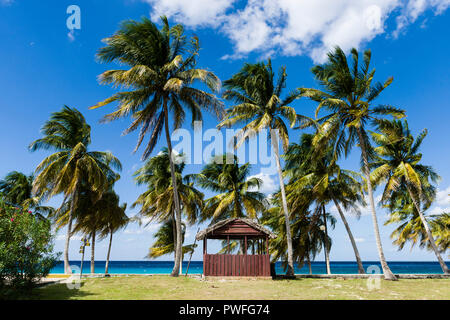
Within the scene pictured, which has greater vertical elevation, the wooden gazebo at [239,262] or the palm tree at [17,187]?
the palm tree at [17,187]

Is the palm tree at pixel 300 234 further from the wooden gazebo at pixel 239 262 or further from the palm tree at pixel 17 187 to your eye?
the palm tree at pixel 17 187

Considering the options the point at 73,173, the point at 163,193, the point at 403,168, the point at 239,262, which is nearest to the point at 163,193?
the point at 163,193

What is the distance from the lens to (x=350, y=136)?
1916 centimetres

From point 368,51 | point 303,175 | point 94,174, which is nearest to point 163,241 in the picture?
point 94,174

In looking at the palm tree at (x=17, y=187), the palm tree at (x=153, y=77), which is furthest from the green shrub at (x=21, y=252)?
the palm tree at (x=17, y=187)

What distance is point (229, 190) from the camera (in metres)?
28.8

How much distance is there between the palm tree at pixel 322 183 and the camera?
76.0 feet

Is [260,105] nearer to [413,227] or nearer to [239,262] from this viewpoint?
[239,262]

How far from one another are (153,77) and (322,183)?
14.7 m

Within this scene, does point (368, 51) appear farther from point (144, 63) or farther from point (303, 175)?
point (144, 63)

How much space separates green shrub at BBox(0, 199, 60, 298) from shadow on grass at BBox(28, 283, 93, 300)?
493mm

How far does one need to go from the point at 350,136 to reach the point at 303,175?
7455mm

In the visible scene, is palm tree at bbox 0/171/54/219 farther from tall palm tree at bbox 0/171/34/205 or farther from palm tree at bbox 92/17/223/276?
palm tree at bbox 92/17/223/276

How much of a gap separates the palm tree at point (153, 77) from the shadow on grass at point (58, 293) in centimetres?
728
